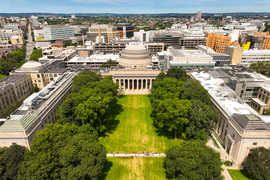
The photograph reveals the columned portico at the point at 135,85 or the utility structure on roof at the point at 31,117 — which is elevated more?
the utility structure on roof at the point at 31,117

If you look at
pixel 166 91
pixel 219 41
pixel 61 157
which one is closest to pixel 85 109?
pixel 61 157

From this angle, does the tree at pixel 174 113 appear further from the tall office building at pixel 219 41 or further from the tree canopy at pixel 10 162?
the tall office building at pixel 219 41

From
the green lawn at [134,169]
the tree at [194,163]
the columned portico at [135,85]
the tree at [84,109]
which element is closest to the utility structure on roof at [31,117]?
the tree at [84,109]

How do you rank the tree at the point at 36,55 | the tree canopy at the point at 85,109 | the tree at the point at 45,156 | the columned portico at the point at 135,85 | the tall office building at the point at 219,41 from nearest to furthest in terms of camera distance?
1. the tree at the point at 45,156
2. the tree canopy at the point at 85,109
3. the columned portico at the point at 135,85
4. the tree at the point at 36,55
5. the tall office building at the point at 219,41

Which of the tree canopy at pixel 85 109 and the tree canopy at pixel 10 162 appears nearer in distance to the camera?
the tree canopy at pixel 10 162

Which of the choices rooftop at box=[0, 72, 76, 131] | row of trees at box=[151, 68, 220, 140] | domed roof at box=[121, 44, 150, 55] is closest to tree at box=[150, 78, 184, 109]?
row of trees at box=[151, 68, 220, 140]

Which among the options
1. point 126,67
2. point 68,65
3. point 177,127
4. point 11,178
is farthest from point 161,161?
point 68,65

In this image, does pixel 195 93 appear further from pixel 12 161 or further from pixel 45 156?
pixel 12 161
